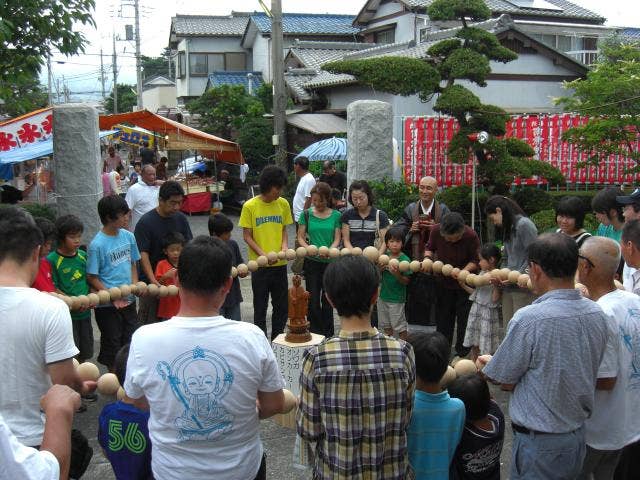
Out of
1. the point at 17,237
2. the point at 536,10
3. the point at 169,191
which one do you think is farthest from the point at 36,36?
the point at 536,10

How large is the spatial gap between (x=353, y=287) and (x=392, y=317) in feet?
13.1

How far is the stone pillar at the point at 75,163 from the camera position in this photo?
361 inches

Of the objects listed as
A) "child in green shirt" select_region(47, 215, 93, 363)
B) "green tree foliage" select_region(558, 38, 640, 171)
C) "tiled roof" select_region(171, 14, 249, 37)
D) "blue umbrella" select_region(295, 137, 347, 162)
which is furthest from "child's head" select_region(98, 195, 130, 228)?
"tiled roof" select_region(171, 14, 249, 37)

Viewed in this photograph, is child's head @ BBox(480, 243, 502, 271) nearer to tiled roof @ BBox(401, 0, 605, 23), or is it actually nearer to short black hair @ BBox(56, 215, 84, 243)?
short black hair @ BBox(56, 215, 84, 243)

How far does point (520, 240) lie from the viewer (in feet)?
19.9

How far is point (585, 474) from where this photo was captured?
3.35 meters

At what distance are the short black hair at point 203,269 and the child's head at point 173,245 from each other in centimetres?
333

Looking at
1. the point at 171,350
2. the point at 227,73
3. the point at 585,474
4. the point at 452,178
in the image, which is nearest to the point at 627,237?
the point at 585,474

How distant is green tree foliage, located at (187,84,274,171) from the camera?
21.5 meters

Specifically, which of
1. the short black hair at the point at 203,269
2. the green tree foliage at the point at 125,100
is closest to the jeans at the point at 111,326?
the short black hair at the point at 203,269

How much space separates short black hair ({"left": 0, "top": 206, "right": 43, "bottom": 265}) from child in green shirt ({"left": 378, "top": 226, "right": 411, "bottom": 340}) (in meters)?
3.97

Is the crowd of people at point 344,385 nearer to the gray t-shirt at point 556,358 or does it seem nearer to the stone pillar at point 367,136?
the gray t-shirt at point 556,358

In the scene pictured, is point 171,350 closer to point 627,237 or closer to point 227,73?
point 627,237

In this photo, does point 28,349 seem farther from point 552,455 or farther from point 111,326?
point 111,326
